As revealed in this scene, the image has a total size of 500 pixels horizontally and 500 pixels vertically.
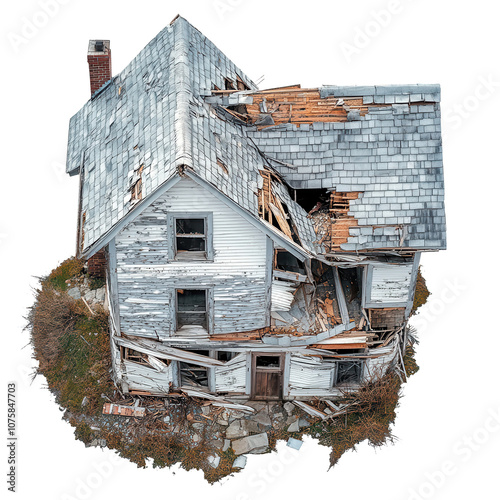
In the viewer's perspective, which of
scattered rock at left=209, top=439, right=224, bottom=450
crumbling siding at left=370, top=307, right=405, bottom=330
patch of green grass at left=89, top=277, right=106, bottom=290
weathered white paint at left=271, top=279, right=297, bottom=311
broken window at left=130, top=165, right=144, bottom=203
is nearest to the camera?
broken window at left=130, top=165, right=144, bottom=203

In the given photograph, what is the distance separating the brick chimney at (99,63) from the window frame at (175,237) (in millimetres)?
7573

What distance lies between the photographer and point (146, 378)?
87.6 ft

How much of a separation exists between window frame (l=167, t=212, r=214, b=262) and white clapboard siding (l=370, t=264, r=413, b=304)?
5459mm

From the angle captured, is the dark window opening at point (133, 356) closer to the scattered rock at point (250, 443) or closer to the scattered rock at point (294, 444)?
the scattered rock at point (250, 443)

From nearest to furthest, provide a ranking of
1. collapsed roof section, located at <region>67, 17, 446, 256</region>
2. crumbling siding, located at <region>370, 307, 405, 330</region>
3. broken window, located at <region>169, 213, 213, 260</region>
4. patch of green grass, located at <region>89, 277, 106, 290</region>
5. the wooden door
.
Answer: broken window, located at <region>169, 213, 213, 260</region>
collapsed roof section, located at <region>67, 17, 446, 256</region>
crumbling siding, located at <region>370, 307, 405, 330</region>
the wooden door
patch of green grass, located at <region>89, 277, 106, 290</region>

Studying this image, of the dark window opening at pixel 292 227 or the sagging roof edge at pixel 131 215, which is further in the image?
the dark window opening at pixel 292 227

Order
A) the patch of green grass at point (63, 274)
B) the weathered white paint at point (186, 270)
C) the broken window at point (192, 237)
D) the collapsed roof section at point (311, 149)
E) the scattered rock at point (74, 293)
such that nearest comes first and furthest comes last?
the weathered white paint at point (186, 270) → the broken window at point (192, 237) → the collapsed roof section at point (311, 149) → the scattered rock at point (74, 293) → the patch of green grass at point (63, 274)

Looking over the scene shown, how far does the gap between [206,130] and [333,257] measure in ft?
18.0

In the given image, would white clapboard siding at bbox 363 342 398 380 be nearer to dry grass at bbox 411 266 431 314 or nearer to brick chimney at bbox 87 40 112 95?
dry grass at bbox 411 266 431 314

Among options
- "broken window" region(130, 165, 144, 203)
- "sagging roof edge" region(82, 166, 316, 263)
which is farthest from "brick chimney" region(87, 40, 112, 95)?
"sagging roof edge" region(82, 166, 316, 263)

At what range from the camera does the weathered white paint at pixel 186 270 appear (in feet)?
72.4

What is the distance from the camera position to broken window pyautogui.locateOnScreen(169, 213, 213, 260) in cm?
2234

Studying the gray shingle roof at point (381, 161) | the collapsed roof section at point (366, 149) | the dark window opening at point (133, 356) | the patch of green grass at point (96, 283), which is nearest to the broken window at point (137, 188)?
the collapsed roof section at point (366, 149)

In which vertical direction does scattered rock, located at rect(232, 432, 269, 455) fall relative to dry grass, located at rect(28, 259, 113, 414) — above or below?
below
